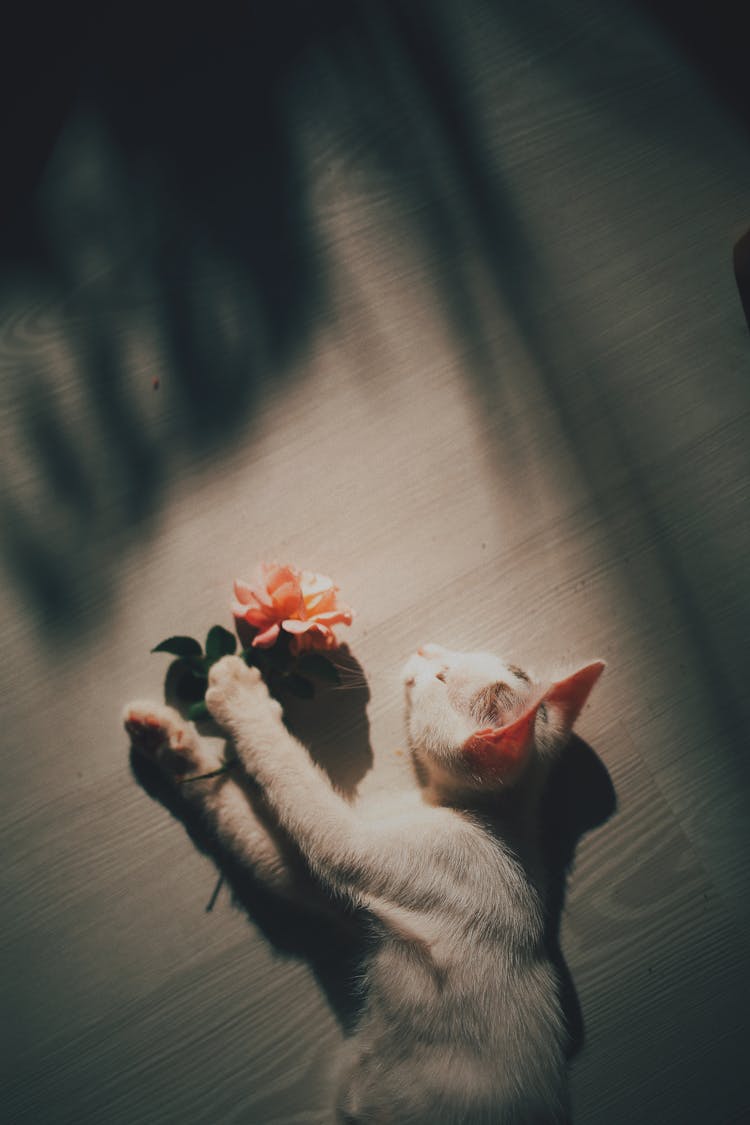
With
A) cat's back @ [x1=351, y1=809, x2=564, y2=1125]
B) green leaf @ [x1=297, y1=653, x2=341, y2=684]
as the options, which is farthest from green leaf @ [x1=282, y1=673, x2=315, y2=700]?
cat's back @ [x1=351, y1=809, x2=564, y2=1125]

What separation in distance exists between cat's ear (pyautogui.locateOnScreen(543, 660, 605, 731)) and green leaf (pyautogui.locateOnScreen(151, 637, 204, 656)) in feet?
1.89

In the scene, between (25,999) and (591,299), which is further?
(591,299)

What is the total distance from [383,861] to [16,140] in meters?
1.47

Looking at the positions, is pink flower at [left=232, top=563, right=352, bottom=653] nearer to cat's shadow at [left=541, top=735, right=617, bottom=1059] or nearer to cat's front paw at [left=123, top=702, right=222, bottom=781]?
cat's front paw at [left=123, top=702, right=222, bottom=781]

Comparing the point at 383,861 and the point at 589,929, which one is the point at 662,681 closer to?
the point at 589,929

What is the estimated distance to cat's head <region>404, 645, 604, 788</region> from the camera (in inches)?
35.6

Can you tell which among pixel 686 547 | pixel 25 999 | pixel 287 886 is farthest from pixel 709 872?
pixel 25 999

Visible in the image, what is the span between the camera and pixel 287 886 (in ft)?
3.29

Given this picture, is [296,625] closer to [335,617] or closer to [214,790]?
[335,617]

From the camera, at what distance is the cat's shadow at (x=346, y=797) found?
108 cm

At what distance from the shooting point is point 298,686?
107 cm

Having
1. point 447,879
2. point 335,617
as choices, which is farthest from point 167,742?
point 447,879

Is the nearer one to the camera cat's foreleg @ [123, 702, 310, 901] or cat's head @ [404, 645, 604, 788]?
cat's head @ [404, 645, 604, 788]

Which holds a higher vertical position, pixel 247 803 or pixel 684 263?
pixel 684 263
